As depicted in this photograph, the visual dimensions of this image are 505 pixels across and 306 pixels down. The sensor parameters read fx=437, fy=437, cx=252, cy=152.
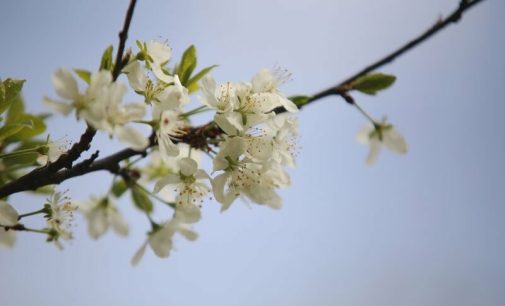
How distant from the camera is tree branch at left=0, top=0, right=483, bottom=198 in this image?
126 centimetres

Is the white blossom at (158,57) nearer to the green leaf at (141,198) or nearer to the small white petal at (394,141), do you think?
the green leaf at (141,198)

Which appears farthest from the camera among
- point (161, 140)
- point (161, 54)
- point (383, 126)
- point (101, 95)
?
point (383, 126)

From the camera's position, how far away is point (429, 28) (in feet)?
4.18

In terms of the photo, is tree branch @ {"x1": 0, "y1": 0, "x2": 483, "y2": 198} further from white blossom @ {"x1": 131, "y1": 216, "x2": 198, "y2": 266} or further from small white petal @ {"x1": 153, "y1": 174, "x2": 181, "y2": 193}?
Answer: white blossom @ {"x1": 131, "y1": 216, "x2": 198, "y2": 266}

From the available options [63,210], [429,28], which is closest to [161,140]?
[63,210]

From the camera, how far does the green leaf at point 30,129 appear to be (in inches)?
77.1

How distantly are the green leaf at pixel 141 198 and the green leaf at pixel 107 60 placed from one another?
0.43 m

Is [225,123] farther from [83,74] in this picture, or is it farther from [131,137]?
[83,74]

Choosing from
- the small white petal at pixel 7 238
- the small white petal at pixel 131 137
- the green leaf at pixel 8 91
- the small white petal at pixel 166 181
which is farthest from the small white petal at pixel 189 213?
the green leaf at pixel 8 91

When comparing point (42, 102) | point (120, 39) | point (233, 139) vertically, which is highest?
point (120, 39)

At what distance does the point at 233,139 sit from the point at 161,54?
391 millimetres

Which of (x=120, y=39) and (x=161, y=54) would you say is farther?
(x=161, y=54)

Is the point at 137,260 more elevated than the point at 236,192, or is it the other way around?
the point at 236,192

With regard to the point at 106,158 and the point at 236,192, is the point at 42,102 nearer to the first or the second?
the point at 106,158
